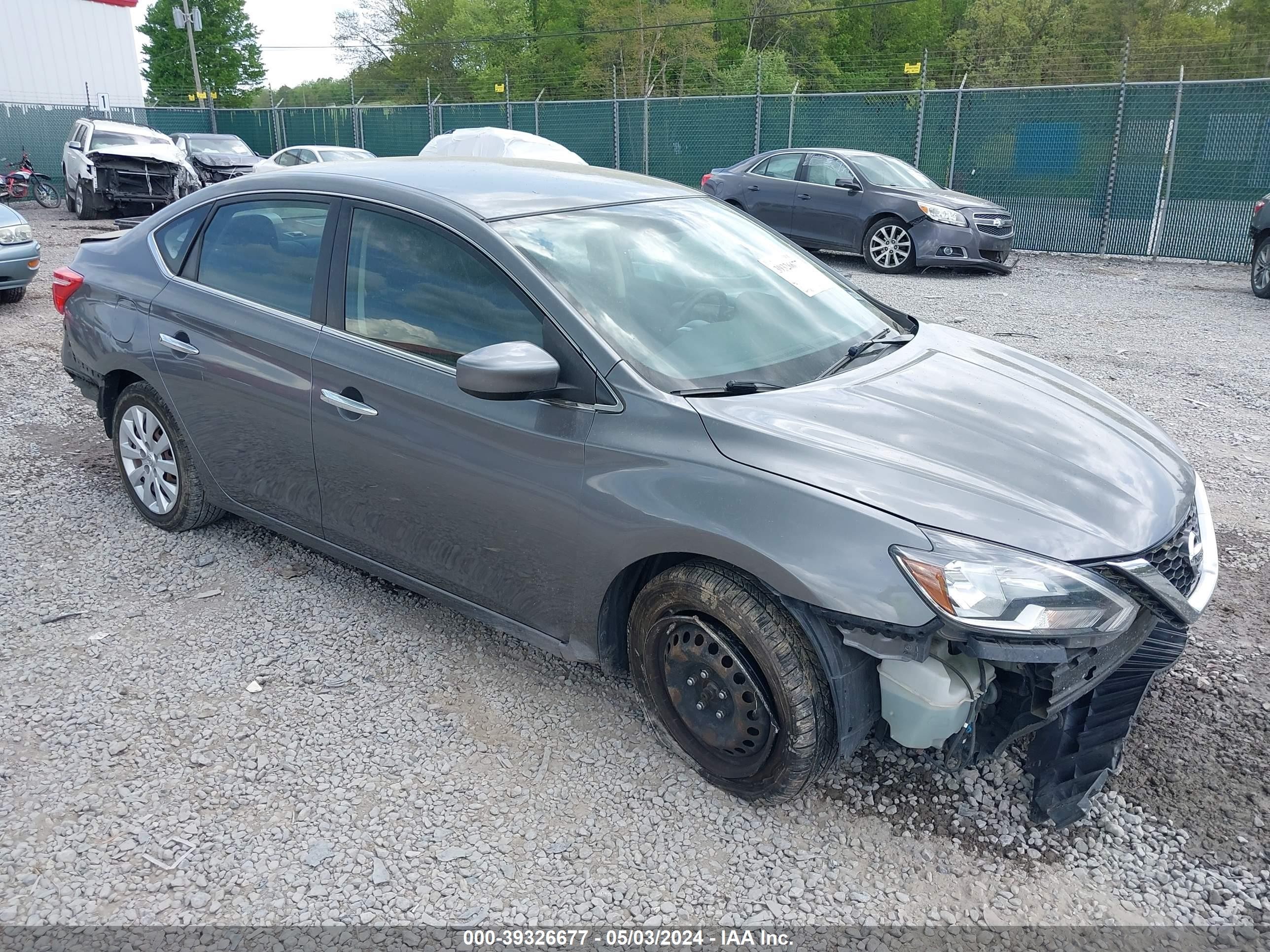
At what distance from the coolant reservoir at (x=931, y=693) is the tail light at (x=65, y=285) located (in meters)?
4.04

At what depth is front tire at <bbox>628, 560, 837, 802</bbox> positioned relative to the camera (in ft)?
8.18

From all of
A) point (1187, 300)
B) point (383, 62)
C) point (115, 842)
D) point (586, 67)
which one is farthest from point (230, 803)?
point (383, 62)

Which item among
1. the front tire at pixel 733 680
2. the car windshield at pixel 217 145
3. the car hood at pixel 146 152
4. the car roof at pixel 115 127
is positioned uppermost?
the car roof at pixel 115 127

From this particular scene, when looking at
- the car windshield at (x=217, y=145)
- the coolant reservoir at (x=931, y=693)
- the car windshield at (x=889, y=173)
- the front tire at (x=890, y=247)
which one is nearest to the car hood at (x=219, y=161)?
the car windshield at (x=217, y=145)

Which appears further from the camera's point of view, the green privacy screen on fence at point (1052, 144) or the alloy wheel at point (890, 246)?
the green privacy screen on fence at point (1052, 144)

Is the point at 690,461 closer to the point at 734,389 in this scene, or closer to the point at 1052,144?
the point at 734,389

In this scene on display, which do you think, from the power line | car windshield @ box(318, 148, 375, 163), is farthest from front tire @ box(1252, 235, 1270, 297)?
the power line

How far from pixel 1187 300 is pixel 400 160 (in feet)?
32.5

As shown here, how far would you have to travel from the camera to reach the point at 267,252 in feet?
12.2

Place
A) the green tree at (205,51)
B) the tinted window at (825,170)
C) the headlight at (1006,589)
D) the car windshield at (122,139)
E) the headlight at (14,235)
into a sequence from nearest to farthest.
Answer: the headlight at (1006,589) < the headlight at (14,235) < the tinted window at (825,170) < the car windshield at (122,139) < the green tree at (205,51)

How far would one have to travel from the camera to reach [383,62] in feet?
210

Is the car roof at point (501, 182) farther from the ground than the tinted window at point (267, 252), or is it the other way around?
the car roof at point (501, 182)

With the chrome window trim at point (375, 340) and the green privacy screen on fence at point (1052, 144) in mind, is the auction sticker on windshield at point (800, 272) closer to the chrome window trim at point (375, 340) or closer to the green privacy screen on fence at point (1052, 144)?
the chrome window trim at point (375, 340)

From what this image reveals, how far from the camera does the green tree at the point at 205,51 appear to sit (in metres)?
64.9
